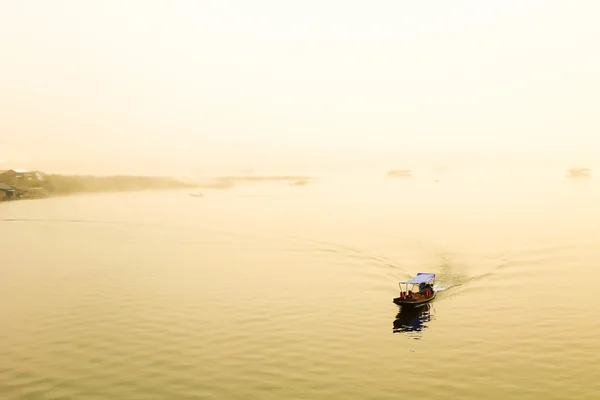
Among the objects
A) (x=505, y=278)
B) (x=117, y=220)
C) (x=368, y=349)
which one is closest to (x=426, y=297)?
(x=368, y=349)

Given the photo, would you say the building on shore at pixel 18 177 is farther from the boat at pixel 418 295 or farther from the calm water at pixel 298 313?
the boat at pixel 418 295

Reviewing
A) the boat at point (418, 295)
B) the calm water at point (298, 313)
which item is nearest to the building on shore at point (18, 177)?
the calm water at point (298, 313)

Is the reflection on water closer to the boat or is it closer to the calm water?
the calm water

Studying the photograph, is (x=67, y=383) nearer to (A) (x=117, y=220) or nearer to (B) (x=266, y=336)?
(B) (x=266, y=336)

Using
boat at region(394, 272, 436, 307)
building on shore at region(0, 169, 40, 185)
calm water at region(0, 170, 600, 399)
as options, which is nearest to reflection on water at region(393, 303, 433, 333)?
calm water at region(0, 170, 600, 399)

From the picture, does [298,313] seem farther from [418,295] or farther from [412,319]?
[418,295]

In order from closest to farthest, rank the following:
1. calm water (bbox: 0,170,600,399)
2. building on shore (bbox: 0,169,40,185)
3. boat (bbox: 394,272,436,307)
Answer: calm water (bbox: 0,170,600,399) < boat (bbox: 394,272,436,307) < building on shore (bbox: 0,169,40,185)
